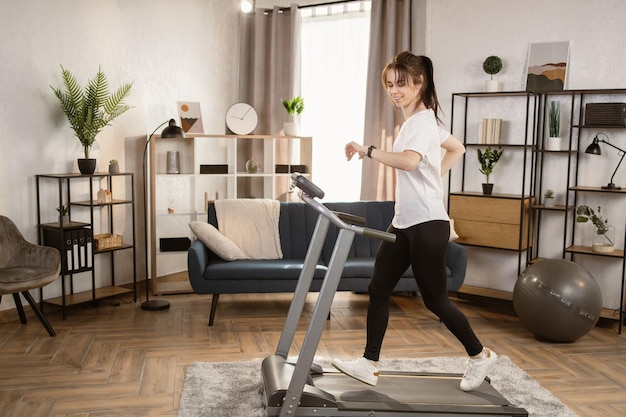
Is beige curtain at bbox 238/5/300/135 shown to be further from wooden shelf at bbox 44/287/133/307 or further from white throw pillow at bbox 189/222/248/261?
wooden shelf at bbox 44/287/133/307

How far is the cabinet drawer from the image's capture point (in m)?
4.91

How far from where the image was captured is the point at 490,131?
202 inches

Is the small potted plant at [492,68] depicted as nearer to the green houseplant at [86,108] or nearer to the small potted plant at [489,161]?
the small potted plant at [489,161]

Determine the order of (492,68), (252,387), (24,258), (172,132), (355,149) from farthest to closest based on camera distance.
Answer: (172,132) → (492,68) → (24,258) → (252,387) → (355,149)

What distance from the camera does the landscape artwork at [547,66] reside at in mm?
4906

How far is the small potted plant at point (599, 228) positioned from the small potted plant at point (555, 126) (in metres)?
0.48

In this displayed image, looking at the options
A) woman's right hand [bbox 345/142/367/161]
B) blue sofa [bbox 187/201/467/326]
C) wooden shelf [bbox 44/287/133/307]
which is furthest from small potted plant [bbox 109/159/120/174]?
woman's right hand [bbox 345/142/367/161]

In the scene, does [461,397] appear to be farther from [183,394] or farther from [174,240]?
[174,240]

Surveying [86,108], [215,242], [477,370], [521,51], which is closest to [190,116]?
[86,108]

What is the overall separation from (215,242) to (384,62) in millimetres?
2188

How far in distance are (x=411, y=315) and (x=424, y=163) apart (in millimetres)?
2237

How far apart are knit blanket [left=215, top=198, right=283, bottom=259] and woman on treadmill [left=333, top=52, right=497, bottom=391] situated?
2019mm

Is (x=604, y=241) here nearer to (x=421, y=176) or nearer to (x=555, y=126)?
(x=555, y=126)

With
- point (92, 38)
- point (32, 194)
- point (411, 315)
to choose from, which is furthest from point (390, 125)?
point (32, 194)
